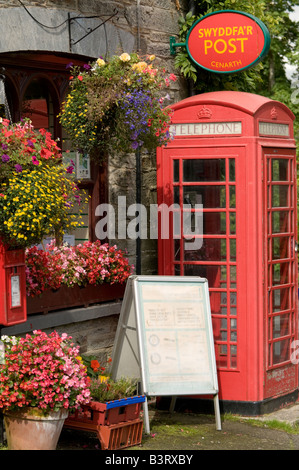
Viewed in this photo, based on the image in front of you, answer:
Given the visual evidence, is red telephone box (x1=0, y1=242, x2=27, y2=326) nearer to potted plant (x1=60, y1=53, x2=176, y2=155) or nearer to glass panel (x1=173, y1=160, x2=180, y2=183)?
potted plant (x1=60, y1=53, x2=176, y2=155)

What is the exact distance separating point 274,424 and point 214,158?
2.43 meters

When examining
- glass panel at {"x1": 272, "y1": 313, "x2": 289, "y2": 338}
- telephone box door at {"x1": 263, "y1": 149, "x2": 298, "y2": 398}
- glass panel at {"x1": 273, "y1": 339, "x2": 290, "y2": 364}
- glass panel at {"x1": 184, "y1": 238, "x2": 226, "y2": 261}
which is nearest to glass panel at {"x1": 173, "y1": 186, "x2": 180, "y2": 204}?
glass panel at {"x1": 184, "y1": 238, "x2": 226, "y2": 261}

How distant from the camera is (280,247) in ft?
27.5

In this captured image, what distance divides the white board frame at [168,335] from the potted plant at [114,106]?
122cm

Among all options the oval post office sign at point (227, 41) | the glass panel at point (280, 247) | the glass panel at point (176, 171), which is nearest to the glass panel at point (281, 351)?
the glass panel at point (280, 247)

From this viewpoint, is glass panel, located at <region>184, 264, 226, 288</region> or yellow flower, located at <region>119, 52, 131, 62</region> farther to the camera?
glass panel, located at <region>184, 264, 226, 288</region>

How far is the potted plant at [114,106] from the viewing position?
24.0 feet

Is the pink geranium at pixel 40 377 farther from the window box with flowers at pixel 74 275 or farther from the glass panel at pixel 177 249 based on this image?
the glass panel at pixel 177 249

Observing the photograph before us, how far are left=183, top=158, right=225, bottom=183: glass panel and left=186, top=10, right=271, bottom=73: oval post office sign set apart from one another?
981 mm

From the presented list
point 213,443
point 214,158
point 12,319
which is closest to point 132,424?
point 213,443

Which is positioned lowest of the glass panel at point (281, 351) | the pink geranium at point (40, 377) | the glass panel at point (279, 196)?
the glass panel at point (281, 351)

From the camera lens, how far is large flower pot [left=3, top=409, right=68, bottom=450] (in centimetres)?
629
